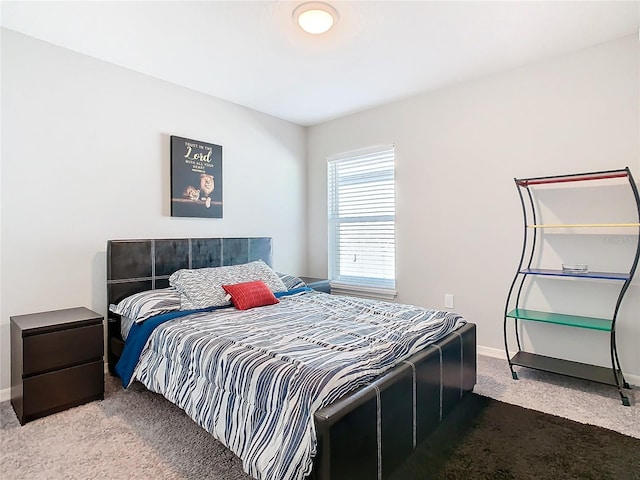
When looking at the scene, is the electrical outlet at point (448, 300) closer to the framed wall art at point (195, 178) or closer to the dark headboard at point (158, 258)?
the dark headboard at point (158, 258)

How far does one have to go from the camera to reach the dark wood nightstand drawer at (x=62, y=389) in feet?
7.11

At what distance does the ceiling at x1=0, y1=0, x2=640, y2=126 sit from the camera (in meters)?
2.24

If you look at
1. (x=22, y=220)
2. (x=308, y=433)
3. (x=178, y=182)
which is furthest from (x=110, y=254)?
(x=308, y=433)

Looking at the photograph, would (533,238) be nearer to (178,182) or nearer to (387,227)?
(387,227)

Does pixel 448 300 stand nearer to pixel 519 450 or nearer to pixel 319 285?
pixel 319 285

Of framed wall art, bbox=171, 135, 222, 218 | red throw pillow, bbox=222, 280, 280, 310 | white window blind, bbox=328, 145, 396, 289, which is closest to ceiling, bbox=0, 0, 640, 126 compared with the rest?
framed wall art, bbox=171, 135, 222, 218

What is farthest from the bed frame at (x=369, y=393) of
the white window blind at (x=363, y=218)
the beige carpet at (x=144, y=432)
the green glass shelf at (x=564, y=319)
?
the white window blind at (x=363, y=218)

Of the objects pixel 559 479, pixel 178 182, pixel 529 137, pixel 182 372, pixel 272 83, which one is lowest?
pixel 559 479

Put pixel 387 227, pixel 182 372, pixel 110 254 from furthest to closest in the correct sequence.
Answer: pixel 387 227
pixel 110 254
pixel 182 372

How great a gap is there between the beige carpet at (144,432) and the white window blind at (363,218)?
1656mm

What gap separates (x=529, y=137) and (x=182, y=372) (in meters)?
3.14

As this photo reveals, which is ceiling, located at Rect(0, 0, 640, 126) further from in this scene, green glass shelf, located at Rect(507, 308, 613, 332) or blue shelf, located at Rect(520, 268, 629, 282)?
green glass shelf, located at Rect(507, 308, 613, 332)

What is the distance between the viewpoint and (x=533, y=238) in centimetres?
299

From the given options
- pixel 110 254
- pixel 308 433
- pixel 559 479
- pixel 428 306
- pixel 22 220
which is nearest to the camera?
pixel 308 433
